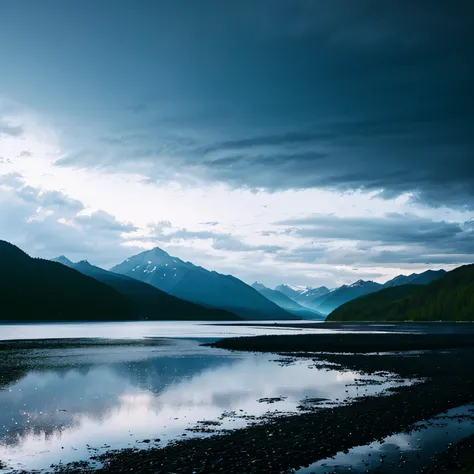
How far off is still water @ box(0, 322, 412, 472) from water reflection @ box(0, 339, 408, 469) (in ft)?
0.23

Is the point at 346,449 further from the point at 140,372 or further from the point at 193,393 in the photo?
the point at 140,372

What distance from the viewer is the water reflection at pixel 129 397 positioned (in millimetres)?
33656

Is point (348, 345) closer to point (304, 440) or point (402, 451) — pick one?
point (304, 440)

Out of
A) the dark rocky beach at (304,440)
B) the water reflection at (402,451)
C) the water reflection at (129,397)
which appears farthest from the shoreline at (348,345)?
the water reflection at (402,451)

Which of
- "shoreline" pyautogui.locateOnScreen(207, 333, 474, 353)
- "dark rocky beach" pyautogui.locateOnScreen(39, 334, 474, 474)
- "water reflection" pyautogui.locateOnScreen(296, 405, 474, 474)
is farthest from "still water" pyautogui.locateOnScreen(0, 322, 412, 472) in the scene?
"shoreline" pyautogui.locateOnScreen(207, 333, 474, 353)

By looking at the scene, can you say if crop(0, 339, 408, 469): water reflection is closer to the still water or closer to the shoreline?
the still water

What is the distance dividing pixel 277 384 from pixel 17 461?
114 feet

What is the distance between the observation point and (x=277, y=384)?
192ft

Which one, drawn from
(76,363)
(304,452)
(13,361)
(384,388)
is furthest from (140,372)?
(304,452)

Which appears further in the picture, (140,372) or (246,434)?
(140,372)

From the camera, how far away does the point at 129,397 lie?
166ft

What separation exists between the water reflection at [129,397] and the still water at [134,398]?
0.07 meters

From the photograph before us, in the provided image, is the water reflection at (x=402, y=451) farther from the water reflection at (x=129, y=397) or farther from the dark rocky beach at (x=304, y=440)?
the water reflection at (x=129, y=397)

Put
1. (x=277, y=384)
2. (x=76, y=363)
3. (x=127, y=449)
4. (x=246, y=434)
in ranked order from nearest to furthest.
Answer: (x=127, y=449) → (x=246, y=434) → (x=277, y=384) → (x=76, y=363)
